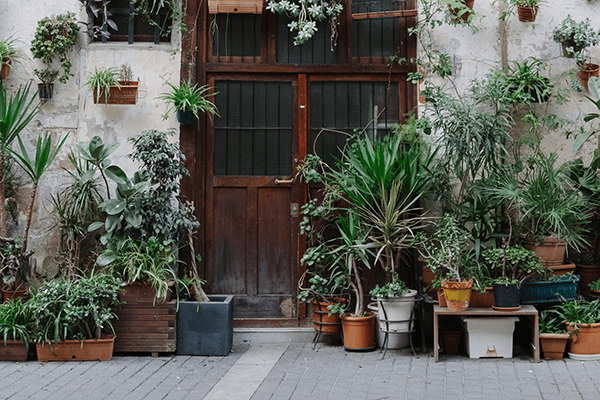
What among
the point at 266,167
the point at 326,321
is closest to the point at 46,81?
the point at 266,167

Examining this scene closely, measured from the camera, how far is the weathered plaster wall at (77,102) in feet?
18.0

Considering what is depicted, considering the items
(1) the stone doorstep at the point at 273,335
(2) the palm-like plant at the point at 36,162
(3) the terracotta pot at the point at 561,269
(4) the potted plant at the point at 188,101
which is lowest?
(1) the stone doorstep at the point at 273,335

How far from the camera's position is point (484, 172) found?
5.22 metres

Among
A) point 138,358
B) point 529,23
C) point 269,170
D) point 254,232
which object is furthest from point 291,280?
point 529,23

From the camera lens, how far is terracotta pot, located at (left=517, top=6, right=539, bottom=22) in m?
5.32

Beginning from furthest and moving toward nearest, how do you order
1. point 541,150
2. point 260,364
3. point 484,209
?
1. point 541,150
2. point 484,209
3. point 260,364

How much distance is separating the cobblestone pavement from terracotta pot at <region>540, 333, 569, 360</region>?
3.6 inches

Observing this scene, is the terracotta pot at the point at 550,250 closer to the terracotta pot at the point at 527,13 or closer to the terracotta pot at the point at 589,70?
the terracotta pot at the point at 589,70

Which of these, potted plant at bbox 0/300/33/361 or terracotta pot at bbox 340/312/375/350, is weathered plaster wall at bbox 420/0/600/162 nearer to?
terracotta pot at bbox 340/312/375/350

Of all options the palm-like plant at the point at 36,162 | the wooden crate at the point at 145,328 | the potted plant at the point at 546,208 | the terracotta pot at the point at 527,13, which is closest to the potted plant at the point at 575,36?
the terracotta pot at the point at 527,13

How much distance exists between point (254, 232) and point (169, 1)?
2.16 meters

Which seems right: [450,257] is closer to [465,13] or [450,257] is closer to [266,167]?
[266,167]

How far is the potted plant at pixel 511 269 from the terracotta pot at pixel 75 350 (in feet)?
9.50

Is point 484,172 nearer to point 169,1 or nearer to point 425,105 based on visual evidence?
point 425,105
